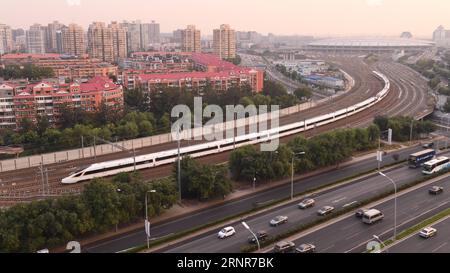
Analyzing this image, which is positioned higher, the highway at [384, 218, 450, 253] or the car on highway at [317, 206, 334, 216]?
the car on highway at [317, 206, 334, 216]

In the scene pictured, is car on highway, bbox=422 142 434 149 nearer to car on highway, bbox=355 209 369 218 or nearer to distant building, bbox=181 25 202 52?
car on highway, bbox=355 209 369 218

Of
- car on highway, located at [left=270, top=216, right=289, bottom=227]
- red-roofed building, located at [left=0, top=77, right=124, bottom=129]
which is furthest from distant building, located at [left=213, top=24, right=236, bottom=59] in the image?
car on highway, located at [left=270, top=216, right=289, bottom=227]

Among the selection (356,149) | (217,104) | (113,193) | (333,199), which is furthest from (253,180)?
(217,104)

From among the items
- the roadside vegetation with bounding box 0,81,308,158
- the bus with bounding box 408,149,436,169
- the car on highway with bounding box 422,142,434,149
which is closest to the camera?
the bus with bounding box 408,149,436,169

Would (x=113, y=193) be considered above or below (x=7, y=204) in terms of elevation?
above

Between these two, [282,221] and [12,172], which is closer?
Answer: [282,221]

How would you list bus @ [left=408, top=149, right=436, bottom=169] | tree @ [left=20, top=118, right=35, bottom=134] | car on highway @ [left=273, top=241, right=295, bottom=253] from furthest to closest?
tree @ [left=20, top=118, right=35, bottom=134] → bus @ [left=408, top=149, right=436, bottom=169] → car on highway @ [left=273, top=241, right=295, bottom=253]

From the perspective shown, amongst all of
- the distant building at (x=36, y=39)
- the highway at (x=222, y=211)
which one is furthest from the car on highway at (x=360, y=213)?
the distant building at (x=36, y=39)
